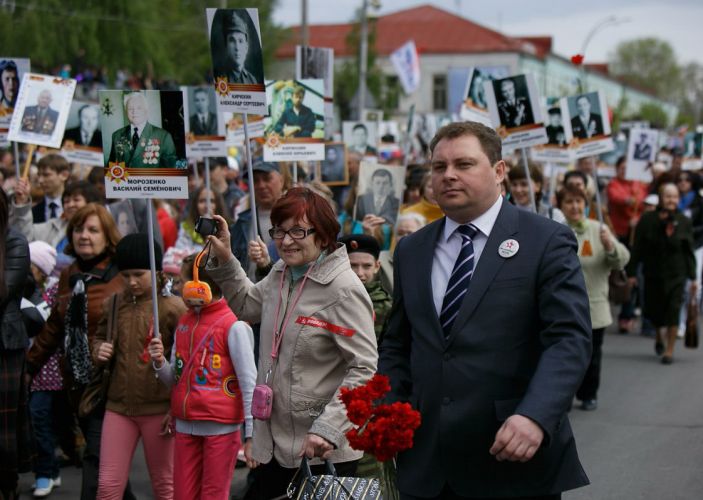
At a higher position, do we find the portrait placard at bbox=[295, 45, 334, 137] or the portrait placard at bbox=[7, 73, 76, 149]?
the portrait placard at bbox=[295, 45, 334, 137]

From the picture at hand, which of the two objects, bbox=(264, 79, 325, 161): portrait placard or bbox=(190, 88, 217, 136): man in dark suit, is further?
bbox=(190, 88, 217, 136): man in dark suit

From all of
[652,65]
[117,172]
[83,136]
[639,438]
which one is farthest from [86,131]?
[652,65]

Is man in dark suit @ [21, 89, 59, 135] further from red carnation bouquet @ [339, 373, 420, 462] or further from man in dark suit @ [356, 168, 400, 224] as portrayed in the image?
red carnation bouquet @ [339, 373, 420, 462]

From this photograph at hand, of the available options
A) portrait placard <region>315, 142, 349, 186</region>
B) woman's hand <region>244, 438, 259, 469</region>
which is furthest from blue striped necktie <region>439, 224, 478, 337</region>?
portrait placard <region>315, 142, 349, 186</region>

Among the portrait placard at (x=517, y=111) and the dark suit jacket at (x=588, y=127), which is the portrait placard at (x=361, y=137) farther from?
the portrait placard at (x=517, y=111)

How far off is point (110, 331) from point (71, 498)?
1.68m

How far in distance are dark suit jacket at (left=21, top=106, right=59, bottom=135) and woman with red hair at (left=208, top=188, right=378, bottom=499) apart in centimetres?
497

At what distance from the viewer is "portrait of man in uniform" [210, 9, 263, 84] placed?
22.8ft

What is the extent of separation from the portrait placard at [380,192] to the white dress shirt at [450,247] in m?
5.54

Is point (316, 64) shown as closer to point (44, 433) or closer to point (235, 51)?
point (235, 51)

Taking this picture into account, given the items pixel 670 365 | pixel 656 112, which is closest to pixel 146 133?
pixel 670 365

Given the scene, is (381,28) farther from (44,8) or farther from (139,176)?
(139,176)

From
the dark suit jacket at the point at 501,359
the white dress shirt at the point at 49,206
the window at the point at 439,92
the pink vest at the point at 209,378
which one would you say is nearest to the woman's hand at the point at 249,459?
the pink vest at the point at 209,378

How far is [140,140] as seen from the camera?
619 cm
